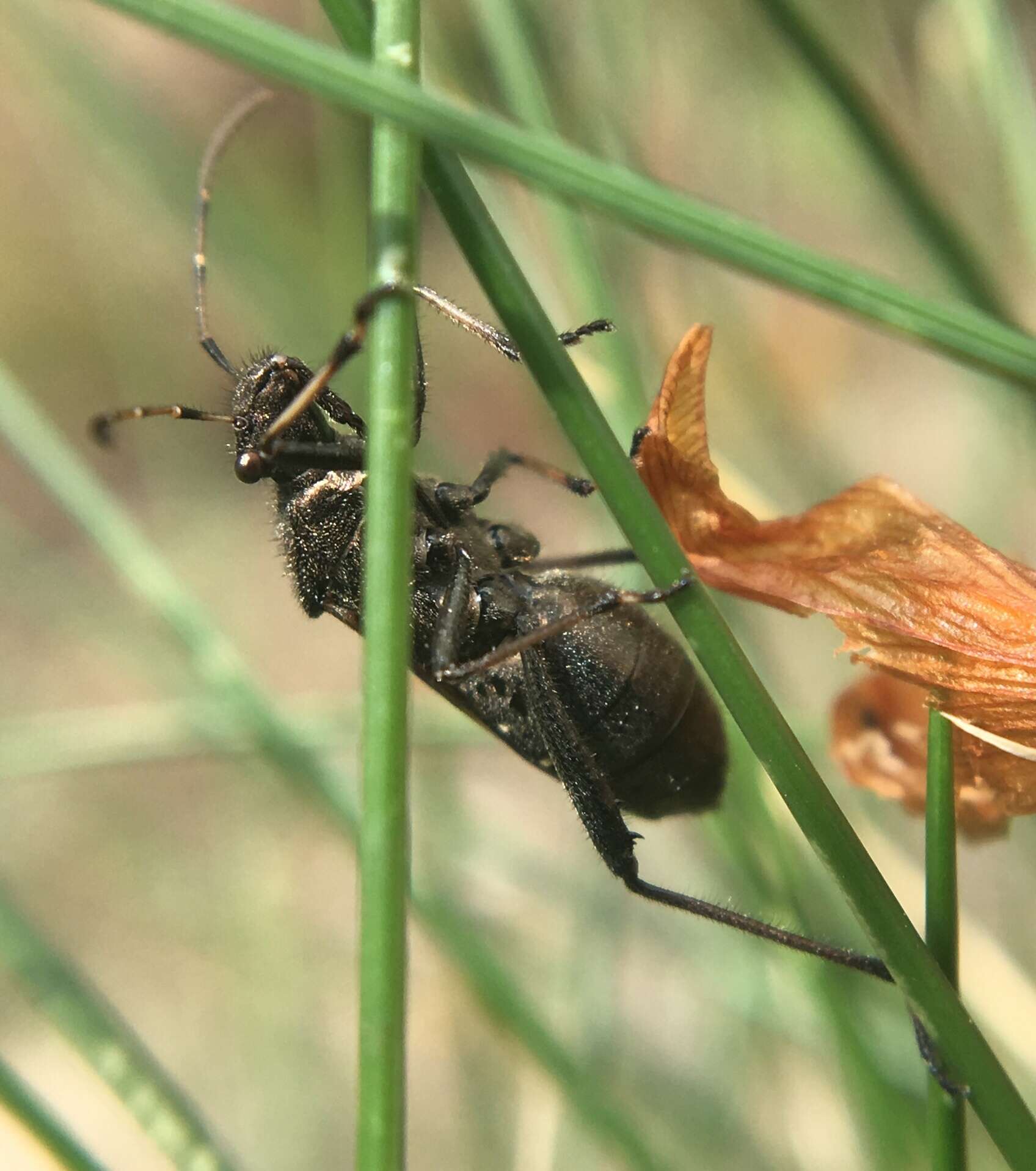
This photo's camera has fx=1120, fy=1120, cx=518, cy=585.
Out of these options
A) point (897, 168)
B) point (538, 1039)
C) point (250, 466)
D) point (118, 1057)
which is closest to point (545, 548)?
point (250, 466)

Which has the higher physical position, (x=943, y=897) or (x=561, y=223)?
(x=561, y=223)

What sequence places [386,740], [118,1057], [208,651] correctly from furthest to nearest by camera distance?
1. [208,651]
2. [118,1057]
3. [386,740]

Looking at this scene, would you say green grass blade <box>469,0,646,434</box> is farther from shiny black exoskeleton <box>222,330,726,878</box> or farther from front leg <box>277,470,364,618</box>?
front leg <box>277,470,364,618</box>

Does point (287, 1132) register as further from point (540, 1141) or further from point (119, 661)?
point (119, 661)

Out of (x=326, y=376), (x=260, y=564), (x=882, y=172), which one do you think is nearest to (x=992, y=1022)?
(x=882, y=172)

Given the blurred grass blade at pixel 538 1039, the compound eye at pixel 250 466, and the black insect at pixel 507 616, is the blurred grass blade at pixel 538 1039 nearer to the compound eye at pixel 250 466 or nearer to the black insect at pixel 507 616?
→ the black insect at pixel 507 616

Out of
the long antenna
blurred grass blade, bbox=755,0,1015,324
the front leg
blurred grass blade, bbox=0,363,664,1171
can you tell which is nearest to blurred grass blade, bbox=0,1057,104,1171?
blurred grass blade, bbox=0,363,664,1171

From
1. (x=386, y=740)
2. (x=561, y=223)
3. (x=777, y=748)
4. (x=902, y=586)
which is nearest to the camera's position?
(x=386, y=740)

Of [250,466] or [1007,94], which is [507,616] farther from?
[1007,94]
